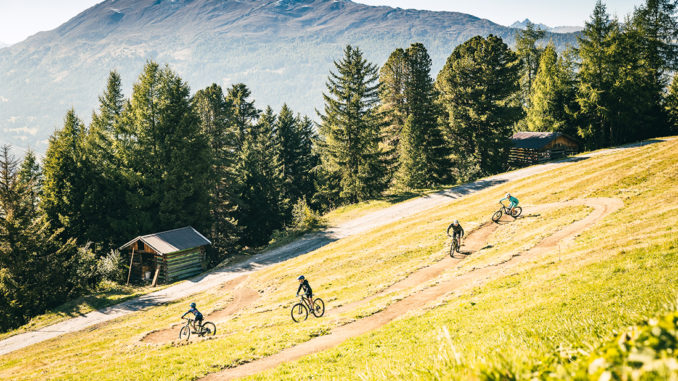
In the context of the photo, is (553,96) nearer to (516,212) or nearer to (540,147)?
(540,147)

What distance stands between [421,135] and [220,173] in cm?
3190

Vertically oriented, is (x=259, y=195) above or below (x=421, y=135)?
below

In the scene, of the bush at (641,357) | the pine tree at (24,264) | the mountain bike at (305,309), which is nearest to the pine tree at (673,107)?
the mountain bike at (305,309)

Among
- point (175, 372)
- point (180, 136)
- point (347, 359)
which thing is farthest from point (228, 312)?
point (180, 136)

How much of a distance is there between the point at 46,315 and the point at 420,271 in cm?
3341

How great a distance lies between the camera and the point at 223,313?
26062 mm

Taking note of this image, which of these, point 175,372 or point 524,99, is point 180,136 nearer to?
point 175,372

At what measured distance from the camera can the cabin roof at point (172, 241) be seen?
39.2 meters

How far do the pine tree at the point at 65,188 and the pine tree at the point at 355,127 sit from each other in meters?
33.6

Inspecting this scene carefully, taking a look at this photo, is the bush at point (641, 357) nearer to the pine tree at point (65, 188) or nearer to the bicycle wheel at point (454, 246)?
the bicycle wheel at point (454, 246)

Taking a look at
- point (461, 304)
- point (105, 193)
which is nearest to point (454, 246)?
point (461, 304)

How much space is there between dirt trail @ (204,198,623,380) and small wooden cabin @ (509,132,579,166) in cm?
3250

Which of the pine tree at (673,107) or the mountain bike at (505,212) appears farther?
the pine tree at (673,107)

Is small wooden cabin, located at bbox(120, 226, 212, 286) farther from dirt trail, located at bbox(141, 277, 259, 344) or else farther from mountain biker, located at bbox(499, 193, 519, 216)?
mountain biker, located at bbox(499, 193, 519, 216)
